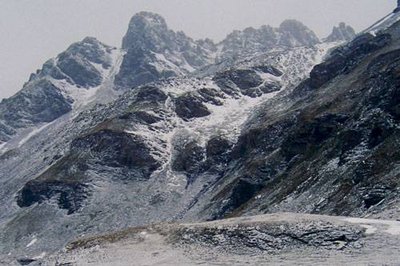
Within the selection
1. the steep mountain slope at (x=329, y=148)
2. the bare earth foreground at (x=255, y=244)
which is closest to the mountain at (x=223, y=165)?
the steep mountain slope at (x=329, y=148)

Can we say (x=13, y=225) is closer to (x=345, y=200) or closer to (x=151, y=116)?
(x=151, y=116)

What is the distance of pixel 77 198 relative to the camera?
15300 centimetres

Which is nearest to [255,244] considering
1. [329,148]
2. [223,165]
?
[329,148]

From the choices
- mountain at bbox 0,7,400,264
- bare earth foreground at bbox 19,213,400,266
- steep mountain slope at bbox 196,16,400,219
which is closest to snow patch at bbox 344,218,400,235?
bare earth foreground at bbox 19,213,400,266

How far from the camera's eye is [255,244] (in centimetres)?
3844

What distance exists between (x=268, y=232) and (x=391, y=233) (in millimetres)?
8570

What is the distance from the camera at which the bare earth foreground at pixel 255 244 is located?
112 feet

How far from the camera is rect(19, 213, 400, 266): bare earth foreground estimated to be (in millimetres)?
34094

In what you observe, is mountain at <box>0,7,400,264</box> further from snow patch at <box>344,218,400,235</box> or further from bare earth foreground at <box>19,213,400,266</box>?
bare earth foreground at <box>19,213,400,266</box>

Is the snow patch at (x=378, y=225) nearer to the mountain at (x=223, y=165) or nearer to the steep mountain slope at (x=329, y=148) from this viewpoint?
the steep mountain slope at (x=329, y=148)

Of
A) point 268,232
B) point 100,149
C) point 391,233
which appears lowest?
point 391,233

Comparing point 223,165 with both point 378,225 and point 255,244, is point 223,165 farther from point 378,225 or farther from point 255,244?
point 378,225

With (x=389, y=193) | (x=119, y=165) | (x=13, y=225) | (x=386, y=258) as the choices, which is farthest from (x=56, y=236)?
(x=386, y=258)

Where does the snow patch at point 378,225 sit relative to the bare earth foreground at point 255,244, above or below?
below
